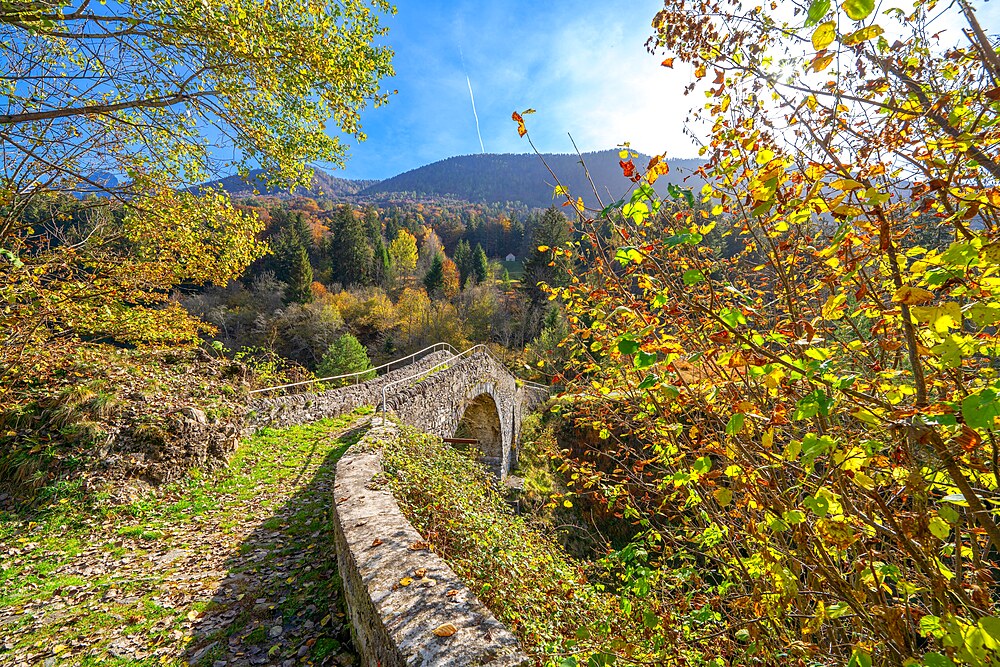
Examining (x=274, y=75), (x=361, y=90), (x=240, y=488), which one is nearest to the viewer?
(x=274, y=75)

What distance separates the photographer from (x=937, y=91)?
1730mm

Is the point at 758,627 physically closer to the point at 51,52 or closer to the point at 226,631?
the point at 226,631

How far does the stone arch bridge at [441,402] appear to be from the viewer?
1009cm

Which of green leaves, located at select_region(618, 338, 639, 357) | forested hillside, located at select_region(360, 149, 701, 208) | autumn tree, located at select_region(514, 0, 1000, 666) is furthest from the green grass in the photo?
forested hillside, located at select_region(360, 149, 701, 208)

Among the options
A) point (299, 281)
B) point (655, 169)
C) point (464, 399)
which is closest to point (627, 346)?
point (655, 169)

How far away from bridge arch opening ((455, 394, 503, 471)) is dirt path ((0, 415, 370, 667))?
34.0ft

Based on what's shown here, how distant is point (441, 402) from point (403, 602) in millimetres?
10173

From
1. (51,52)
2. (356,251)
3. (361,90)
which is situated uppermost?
(356,251)

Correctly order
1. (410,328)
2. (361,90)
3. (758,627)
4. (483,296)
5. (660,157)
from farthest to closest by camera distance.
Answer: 1. (483,296)
2. (410,328)
3. (361,90)
4. (758,627)
5. (660,157)

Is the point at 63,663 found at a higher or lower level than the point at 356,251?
lower

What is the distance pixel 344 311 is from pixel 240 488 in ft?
106

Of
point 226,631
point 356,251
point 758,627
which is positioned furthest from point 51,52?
point 356,251

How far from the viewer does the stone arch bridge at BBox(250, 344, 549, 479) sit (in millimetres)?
10086

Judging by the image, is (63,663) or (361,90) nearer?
(63,663)
